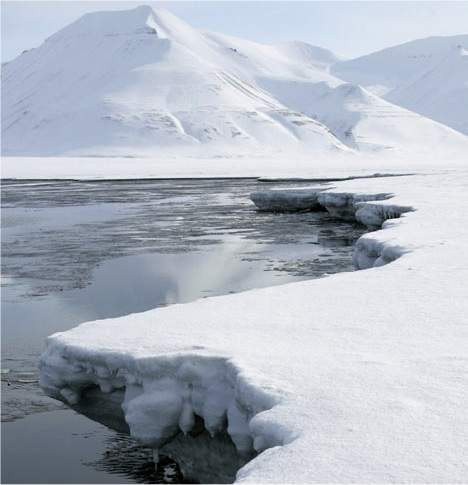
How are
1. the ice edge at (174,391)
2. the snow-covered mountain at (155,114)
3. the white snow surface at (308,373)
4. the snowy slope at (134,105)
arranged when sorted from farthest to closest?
the snowy slope at (134,105) → the snow-covered mountain at (155,114) → the ice edge at (174,391) → the white snow surface at (308,373)

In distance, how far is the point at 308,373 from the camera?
246 inches

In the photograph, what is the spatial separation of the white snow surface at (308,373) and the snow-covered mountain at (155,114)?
127 m

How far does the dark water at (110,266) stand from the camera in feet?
28.4

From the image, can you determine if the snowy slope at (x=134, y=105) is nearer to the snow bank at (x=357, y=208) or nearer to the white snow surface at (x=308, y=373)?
the snow bank at (x=357, y=208)

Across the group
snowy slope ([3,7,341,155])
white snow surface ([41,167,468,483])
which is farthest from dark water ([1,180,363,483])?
snowy slope ([3,7,341,155])

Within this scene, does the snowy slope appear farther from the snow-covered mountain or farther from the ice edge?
the ice edge

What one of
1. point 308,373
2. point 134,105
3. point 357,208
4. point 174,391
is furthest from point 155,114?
point 308,373

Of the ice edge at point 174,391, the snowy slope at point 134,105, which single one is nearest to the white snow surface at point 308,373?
the ice edge at point 174,391

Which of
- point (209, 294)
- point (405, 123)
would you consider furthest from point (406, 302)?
point (405, 123)

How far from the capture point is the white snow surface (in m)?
4.89

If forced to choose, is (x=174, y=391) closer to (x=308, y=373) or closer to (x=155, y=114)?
(x=308, y=373)

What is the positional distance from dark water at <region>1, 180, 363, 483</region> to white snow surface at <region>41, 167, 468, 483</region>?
1237 millimetres

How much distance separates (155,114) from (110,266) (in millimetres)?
141473

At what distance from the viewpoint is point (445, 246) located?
12.9 m
